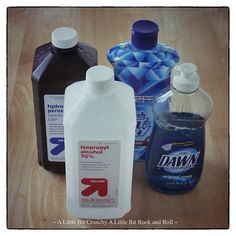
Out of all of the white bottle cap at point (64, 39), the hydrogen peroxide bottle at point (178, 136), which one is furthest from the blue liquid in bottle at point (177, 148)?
the white bottle cap at point (64, 39)

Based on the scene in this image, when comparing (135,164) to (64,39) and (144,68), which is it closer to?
(144,68)

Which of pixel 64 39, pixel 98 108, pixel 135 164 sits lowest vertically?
pixel 135 164

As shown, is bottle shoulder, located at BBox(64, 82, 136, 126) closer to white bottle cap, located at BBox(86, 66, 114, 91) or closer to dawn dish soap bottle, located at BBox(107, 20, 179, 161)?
white bottle cap, located at BBox(86, 66, 114, 91)

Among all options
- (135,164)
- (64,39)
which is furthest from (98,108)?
Answer: (135,164)

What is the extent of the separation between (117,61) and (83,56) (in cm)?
10

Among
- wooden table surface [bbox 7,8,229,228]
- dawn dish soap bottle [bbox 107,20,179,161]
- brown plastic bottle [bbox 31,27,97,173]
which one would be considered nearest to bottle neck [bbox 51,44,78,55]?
brown plastic bottle [bbox 31,27,97,173]

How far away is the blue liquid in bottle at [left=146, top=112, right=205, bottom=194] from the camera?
3.33 ft

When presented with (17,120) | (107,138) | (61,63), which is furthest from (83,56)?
(17,120)

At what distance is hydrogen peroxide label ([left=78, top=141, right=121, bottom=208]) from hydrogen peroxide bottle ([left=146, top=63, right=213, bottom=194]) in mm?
102

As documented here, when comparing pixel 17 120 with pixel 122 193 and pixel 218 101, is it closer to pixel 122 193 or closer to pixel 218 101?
pixel 122 193

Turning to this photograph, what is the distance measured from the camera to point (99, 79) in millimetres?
899

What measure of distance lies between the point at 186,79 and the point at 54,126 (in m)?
0.26

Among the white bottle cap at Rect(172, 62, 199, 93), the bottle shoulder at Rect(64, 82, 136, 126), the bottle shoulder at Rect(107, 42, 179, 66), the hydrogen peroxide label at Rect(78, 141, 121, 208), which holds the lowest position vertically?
the hydrogen peroxide label at Rect(78, 141, 121, 208)

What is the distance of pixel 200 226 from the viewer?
104 centimetres
